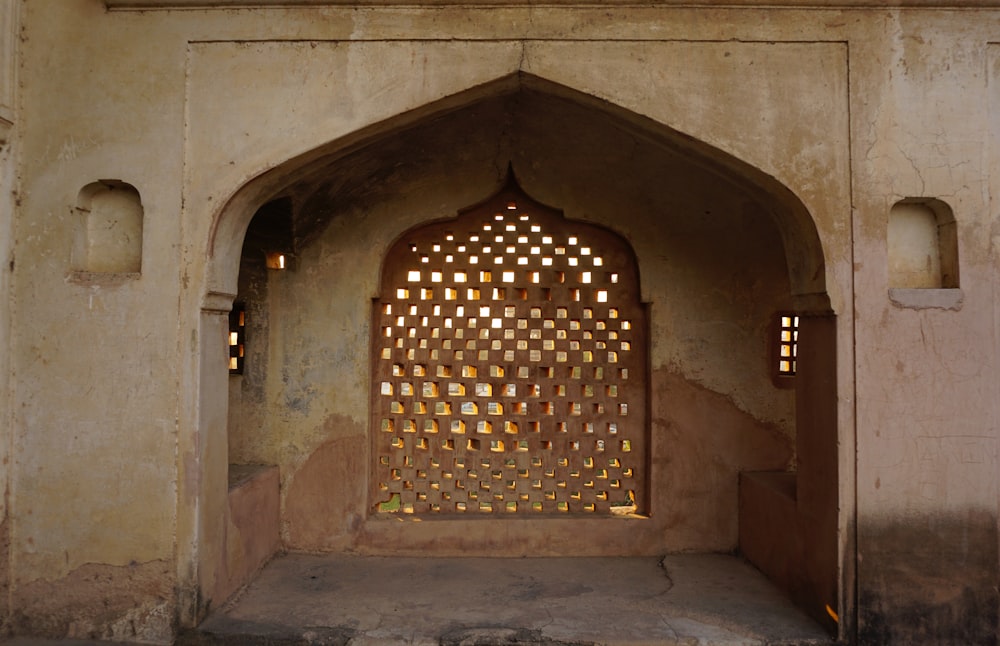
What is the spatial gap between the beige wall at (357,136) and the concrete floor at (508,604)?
0.49 metres

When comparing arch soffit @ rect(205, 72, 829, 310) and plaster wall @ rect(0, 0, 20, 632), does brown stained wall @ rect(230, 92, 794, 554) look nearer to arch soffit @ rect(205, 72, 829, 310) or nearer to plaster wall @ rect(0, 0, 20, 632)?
arch soffit @ rect(205, 72, 829, 310)

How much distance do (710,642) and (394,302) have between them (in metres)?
3.22

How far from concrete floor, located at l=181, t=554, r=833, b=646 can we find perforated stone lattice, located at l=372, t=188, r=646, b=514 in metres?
0.58

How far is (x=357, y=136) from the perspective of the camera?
404 centimetres

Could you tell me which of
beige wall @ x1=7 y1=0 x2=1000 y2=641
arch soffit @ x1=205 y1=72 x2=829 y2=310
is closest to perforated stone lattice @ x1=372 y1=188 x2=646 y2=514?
arch soffit @ x1=205 y1=72 x2=829 y2=310

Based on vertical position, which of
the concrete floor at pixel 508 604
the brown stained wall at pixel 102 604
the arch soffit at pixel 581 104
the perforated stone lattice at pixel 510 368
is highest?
the arch soffit at pixel 581 104

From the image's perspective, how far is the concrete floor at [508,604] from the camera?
3809 millimetres

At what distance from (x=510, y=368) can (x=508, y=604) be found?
183cm

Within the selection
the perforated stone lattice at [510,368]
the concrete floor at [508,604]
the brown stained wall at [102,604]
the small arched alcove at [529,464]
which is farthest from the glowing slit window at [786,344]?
the brown stained wall at [102,604]

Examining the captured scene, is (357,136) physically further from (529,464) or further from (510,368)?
(529,464)

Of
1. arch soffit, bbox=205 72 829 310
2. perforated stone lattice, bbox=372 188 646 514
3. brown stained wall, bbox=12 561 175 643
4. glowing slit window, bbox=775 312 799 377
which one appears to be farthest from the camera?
perforated stone lattice, bbox=372 188 646 514

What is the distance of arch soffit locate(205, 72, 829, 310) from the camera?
3932 mm

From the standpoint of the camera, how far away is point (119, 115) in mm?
3914

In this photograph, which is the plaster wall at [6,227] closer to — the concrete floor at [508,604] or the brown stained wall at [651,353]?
the concrete floor at [508,604]
